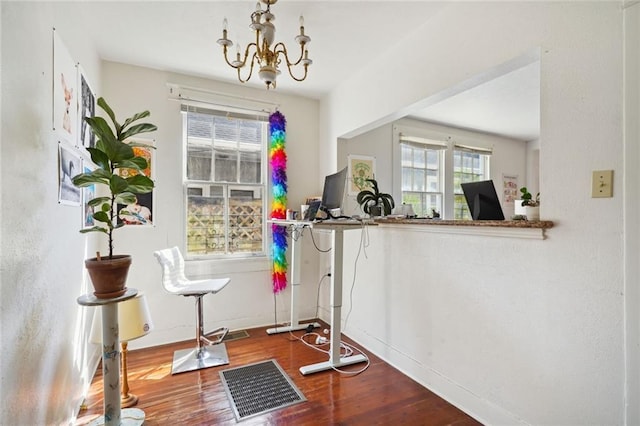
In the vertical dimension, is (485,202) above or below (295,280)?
above

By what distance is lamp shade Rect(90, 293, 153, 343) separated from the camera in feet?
6.20

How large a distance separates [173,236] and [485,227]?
9.09 feet

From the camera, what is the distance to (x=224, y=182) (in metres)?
3.25

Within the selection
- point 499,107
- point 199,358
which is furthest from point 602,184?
point 199,358

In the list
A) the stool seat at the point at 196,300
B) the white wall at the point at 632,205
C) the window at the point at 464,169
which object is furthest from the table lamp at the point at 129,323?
the window at the point at 464,169

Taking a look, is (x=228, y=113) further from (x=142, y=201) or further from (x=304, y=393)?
(x=304, y=393)

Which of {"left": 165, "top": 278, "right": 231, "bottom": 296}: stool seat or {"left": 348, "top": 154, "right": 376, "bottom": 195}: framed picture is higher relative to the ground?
{"left": 348, "top": 154, "right": 376, "bottom": 195}: framed picture

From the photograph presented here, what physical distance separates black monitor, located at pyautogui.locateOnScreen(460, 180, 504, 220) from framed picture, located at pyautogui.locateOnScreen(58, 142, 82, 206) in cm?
244

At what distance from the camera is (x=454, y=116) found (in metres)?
4.01

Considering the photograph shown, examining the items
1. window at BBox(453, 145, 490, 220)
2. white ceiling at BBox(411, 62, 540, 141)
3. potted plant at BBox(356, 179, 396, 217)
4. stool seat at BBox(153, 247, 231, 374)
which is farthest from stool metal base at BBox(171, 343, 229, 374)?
window at BBox(453, 145, 490, 220)

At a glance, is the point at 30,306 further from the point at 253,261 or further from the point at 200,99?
the point at 200,99

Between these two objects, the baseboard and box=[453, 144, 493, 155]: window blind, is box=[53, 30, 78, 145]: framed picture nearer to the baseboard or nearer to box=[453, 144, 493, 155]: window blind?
the baseboard

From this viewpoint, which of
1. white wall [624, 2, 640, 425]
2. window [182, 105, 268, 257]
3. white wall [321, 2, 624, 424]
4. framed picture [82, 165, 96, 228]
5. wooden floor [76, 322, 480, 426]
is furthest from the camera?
window [182, 105, 268, 257]

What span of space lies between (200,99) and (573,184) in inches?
124
